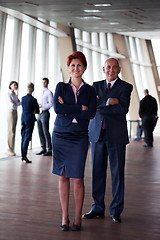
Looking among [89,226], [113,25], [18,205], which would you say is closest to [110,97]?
[89,226]

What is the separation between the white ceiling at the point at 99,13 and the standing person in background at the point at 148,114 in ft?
6.98

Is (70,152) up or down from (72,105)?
down

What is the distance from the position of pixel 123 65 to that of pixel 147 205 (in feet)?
47.6

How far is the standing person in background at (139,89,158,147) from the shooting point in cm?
1312

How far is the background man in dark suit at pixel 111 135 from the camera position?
13.9ft

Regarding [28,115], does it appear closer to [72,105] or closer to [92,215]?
[92,215]

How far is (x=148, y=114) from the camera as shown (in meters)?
13.5

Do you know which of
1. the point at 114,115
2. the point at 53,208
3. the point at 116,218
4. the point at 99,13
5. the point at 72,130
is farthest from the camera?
the point at 99,13

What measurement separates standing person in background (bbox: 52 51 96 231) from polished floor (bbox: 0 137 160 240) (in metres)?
0.24

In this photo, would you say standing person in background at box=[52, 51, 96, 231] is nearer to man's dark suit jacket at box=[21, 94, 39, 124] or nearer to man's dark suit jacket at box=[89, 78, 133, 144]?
man's dark suit jacket at box=[89, 78, 133, 144]

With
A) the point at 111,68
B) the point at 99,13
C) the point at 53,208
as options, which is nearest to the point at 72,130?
the point at 111,68

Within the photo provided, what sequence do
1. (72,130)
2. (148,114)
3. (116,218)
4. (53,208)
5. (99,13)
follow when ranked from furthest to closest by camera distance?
(148,114)
(99,13)
(53,208)
(116,218)
(72,130)

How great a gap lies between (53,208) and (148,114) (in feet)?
30.1

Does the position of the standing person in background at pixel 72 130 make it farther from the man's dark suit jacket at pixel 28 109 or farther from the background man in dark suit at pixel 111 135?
the man's dark suit jacket at pixel 28 109
